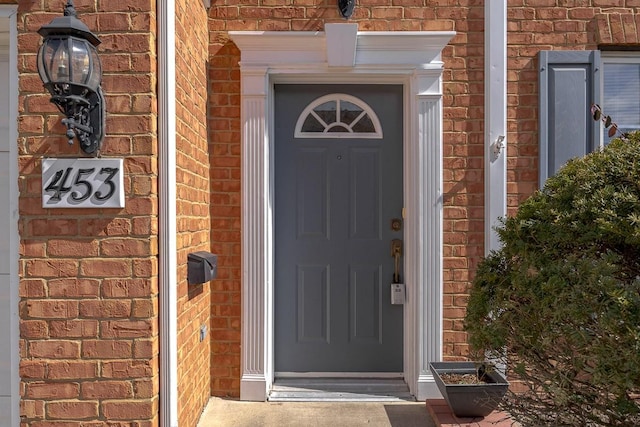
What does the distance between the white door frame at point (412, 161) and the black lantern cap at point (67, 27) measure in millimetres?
1363

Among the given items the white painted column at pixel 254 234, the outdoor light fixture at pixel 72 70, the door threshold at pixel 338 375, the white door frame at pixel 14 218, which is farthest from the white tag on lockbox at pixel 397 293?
the white door frame at pixel 14 218

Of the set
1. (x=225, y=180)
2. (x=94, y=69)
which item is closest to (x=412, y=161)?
(x=225, y=180)

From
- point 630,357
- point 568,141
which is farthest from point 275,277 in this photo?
point 630,357

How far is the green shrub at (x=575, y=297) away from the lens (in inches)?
62.6

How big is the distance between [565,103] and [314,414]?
8.77 feet

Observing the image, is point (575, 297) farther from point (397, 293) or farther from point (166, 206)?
point (397, 293)

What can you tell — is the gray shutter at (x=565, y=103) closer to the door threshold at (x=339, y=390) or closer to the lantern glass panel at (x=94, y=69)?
the door threshold at (x=339, y=390)

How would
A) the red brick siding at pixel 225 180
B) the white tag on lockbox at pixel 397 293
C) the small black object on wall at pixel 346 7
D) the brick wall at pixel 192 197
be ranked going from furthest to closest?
the white tag on lockbox at pixel 397 293 → the red brick siding at pixel 225 180 → the small black object on wall at pixel 346 7 → the brick wall at pixel 192 197

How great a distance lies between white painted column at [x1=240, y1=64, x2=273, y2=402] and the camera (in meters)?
3.44

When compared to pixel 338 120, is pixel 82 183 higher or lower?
lower

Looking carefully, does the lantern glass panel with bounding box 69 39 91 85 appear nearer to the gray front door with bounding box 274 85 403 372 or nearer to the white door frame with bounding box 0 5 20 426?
the white door frame with bounding box 0 5 20 426

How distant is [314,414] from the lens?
3256 mm

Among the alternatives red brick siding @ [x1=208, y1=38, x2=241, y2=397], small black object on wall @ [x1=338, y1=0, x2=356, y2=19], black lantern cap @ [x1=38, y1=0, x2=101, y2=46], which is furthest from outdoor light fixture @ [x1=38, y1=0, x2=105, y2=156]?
small black object on wall @ [x1=338, y1=0, x2=356, y2=19]

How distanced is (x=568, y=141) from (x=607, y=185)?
5.72 feet
